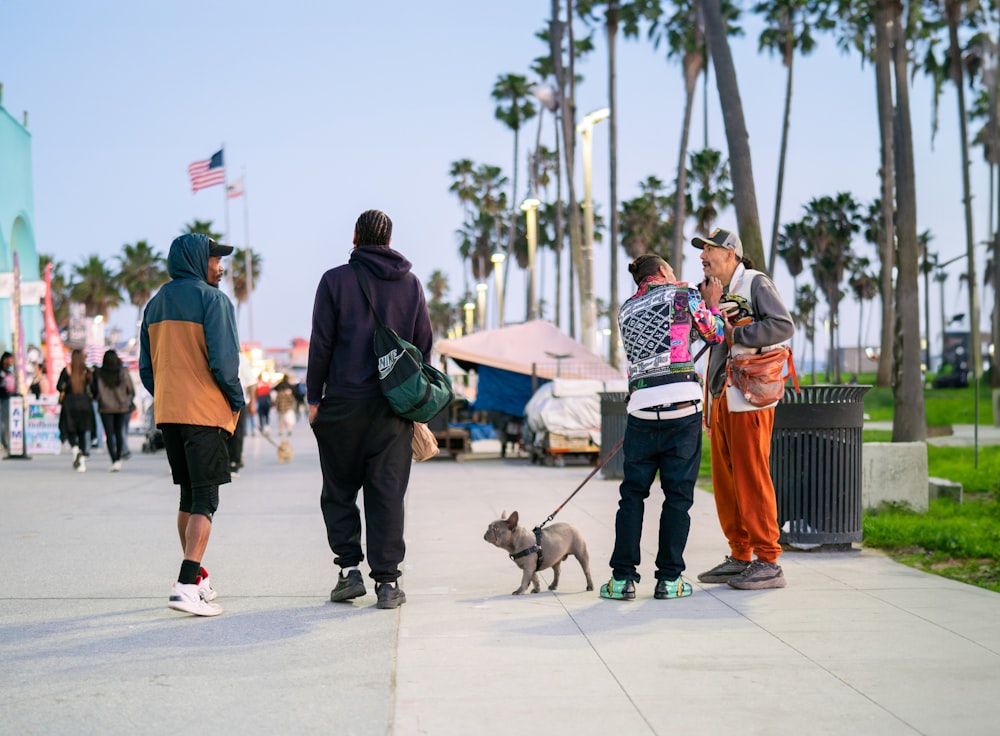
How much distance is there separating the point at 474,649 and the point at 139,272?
93283 millimetres

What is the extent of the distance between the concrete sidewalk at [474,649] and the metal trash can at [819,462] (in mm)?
229

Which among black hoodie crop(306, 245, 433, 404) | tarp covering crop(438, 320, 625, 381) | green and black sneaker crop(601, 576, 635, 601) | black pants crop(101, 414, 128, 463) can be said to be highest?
tarp covering crop(438, 320, 625, 381)

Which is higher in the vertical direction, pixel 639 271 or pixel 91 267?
pixel 91 267

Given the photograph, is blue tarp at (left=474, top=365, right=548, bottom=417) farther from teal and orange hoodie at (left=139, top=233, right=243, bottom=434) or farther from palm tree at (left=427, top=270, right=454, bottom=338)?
palm tree at (left=427, top=270, right=454, bottom=338)

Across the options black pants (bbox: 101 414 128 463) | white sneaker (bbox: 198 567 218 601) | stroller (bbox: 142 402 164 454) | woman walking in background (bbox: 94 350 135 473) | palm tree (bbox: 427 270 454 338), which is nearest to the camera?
white sneaker (bbox: 198 567 218 601)

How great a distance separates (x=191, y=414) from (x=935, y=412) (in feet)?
108

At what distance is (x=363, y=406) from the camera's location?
6316 millimetres

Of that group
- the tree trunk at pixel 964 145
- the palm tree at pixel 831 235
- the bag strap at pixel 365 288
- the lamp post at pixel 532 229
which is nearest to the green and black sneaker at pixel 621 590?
the bag strap at pixel 365 288

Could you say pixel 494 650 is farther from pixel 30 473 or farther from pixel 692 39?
pixel 692 39

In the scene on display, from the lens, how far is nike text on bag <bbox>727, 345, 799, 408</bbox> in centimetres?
689

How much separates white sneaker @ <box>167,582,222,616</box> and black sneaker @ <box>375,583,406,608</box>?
0.82 meters

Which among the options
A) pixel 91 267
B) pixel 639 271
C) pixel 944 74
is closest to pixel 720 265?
pixel 639 271

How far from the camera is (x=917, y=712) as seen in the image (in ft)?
13.8

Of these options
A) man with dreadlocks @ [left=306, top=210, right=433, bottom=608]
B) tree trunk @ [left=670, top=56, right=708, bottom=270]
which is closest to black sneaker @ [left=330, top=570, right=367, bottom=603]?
man with dreadlocks @ [left=306, top=210, right=433, bottom=608]
